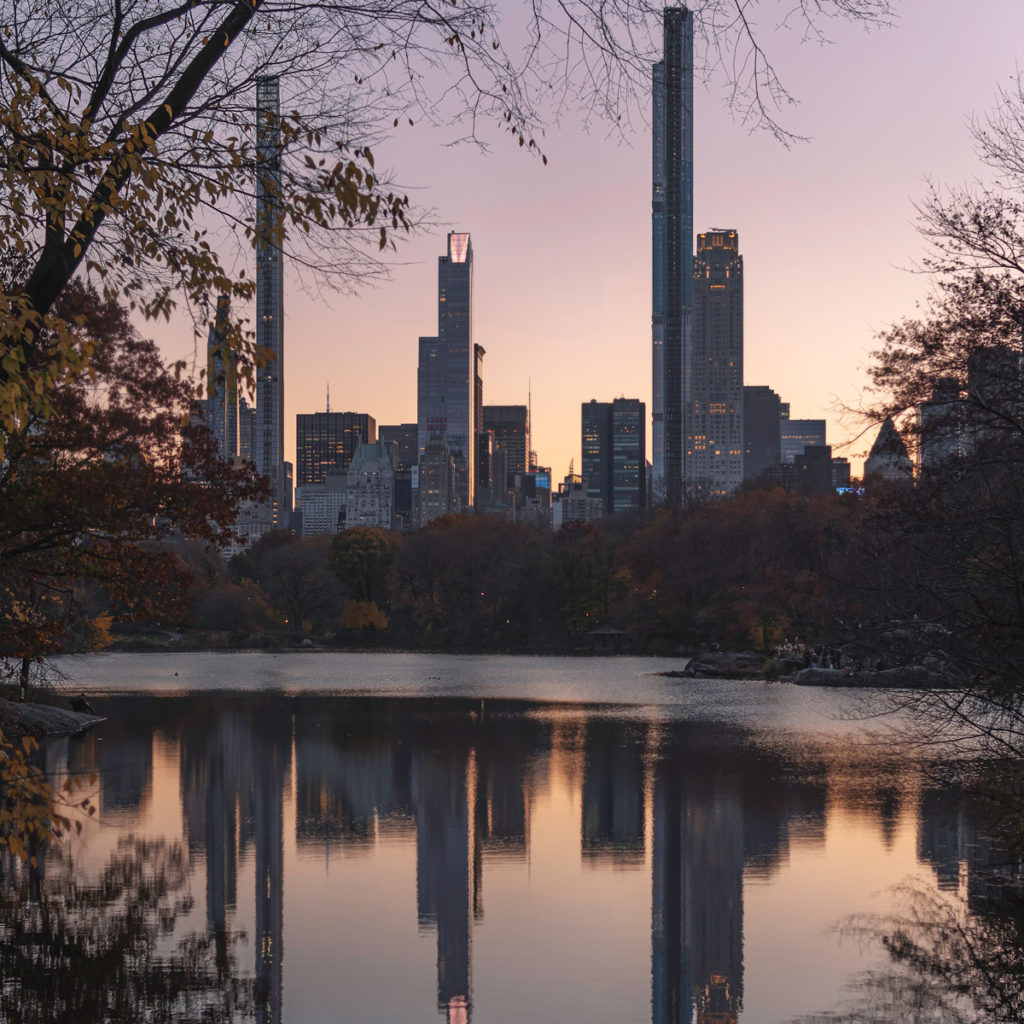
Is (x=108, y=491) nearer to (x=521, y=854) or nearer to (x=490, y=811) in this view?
(x=521, y=854)

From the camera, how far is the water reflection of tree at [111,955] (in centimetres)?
848

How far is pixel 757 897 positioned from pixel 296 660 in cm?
5469

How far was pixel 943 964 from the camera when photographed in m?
9.77

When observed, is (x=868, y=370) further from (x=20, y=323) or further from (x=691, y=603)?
(x=691, y=603)

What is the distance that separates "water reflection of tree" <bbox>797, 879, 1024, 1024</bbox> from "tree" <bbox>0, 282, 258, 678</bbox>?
7.32m

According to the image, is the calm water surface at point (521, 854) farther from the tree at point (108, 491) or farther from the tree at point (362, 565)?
the tree at point (362, 565)

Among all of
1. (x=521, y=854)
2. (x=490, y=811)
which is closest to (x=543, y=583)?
(x=490, y=811)

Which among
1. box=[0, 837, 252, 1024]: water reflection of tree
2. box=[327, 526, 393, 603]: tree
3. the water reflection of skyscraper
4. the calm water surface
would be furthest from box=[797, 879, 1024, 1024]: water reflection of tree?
box=[327, 526, 393, 603]: tree

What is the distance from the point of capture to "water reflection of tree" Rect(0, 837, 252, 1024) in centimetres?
848

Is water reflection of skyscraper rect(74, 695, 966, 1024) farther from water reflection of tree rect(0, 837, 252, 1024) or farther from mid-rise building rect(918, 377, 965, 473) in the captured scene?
mid-rise building rect(918, 377, 965, 473)

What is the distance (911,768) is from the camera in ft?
69.6

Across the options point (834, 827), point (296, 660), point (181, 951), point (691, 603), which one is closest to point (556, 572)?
point (691, 603)

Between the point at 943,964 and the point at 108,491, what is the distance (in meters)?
8.60

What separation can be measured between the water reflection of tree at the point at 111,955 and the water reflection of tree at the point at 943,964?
4.59m
